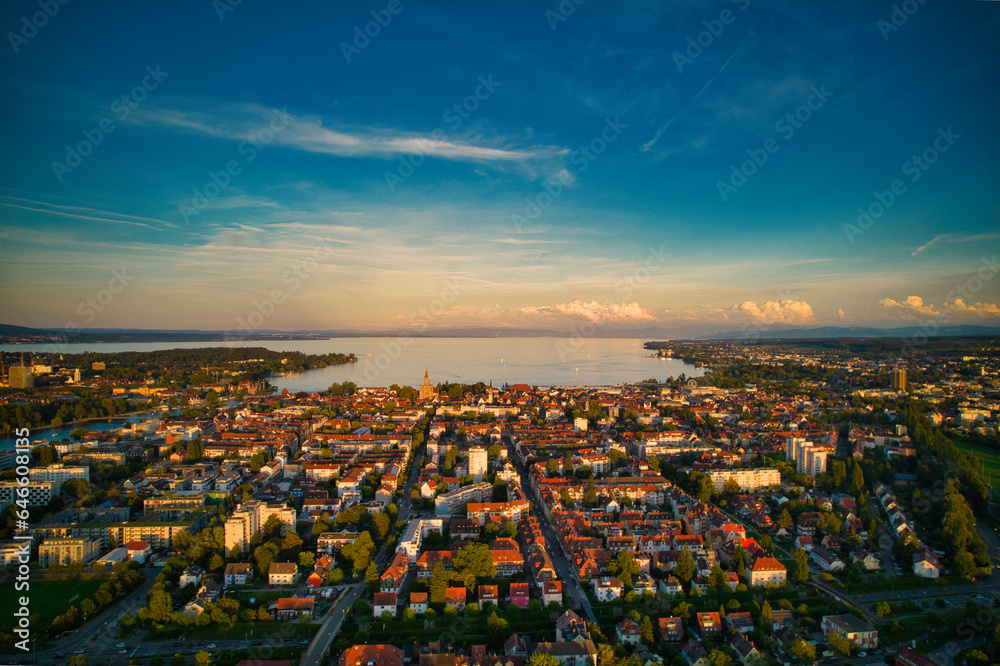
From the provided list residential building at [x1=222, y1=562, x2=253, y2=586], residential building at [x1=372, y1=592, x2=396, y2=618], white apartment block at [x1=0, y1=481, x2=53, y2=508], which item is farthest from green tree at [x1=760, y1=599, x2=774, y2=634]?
white apartment block at [x1=0, y1=481, x2=53, y2=508]

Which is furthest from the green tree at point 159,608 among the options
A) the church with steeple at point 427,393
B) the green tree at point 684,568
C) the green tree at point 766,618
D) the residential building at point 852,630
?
the church with steeple at point 427,393

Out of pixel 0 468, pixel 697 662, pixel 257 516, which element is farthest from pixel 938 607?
pixel 0 468

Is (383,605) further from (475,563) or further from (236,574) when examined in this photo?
(236,574)

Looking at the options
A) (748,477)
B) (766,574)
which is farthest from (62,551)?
(748,477)

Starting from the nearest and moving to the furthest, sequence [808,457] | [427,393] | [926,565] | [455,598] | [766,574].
→ [455,598]
[766,574]
[926,565]
[808,457]
[427,393]

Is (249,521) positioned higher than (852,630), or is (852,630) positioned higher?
(249,521)

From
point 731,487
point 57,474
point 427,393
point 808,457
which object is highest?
point 427,393

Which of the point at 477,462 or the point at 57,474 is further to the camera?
the point at 477,462

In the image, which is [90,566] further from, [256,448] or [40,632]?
[256,448]
